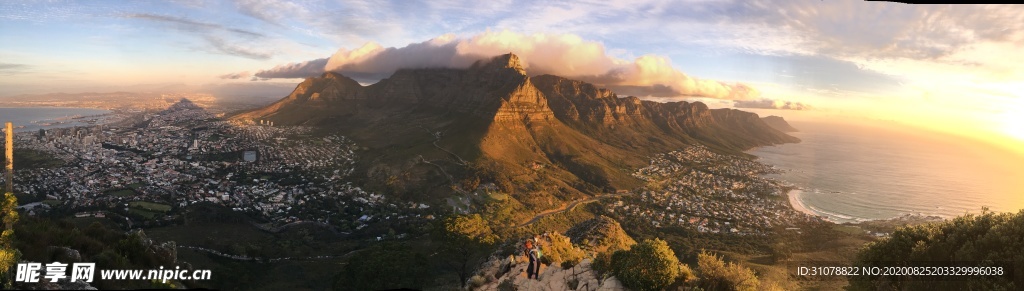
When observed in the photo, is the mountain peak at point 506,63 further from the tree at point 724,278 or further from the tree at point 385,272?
the tree at point 724,278

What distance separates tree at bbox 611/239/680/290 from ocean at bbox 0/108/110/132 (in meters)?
81.0

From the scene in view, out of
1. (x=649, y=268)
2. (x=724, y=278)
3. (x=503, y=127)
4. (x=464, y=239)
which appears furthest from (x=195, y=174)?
(x=724, y=278)

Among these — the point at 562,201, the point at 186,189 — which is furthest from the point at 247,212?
the point at 562,201

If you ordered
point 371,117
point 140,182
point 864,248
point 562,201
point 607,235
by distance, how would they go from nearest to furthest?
1. point 864,248
2. point 607,235
3. point 140,182
4. point 562,201
5. point 371,117

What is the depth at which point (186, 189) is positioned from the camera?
149 ft

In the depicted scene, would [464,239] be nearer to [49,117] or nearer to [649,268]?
[649,268]

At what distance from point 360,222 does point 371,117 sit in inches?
2468

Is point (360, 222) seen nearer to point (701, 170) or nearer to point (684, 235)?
point (684, 235)

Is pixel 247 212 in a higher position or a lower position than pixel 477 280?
lower

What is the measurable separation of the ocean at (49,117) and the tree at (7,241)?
7044 centimetres

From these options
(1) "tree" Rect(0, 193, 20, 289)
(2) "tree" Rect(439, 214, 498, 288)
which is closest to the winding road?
(2) "tree" Rect(439, 214, 498, 288)

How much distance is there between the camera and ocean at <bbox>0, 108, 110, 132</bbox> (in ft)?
192

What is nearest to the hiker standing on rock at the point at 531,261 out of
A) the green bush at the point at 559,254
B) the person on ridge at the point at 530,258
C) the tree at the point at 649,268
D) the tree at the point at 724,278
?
the person on ridge at the point at 530,258

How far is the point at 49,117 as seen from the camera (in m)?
70.1
